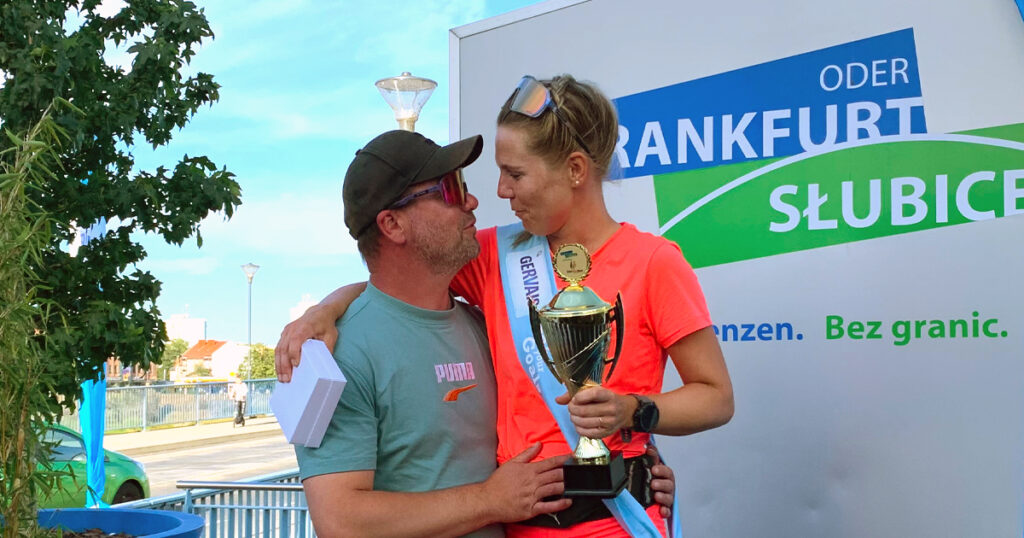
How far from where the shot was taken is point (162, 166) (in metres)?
5.80

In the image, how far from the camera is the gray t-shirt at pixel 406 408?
1996 mm

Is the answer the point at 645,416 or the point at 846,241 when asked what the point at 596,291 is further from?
the point at 846,241

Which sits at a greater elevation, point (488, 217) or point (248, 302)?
point (248, 302)

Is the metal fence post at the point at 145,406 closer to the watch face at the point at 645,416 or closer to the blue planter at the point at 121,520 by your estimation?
the blue planter at the point at 121,520

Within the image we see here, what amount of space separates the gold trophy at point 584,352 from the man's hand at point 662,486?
13 centimetres

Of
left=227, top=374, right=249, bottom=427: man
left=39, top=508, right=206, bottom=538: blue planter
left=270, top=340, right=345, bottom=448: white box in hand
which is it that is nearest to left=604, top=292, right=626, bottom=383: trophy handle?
left=270, top=340, right=345, bottom=448: white box in hand

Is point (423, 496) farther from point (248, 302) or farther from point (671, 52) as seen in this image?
point (248, 302)

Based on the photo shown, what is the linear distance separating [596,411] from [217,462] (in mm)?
20203

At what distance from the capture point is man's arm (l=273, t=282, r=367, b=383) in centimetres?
201

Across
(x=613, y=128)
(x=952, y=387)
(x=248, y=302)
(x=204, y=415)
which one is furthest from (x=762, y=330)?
(x=248, y=302)

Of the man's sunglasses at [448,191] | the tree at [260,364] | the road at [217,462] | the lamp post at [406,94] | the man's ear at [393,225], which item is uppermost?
the lamp post at [406,94]

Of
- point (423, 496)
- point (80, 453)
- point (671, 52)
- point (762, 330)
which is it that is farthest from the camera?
point (80, 453)

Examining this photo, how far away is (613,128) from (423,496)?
95 centimetres

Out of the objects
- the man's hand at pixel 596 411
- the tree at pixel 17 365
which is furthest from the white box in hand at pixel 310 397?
the tree at pixel 17 365
